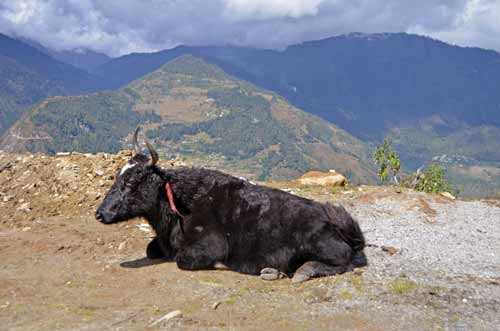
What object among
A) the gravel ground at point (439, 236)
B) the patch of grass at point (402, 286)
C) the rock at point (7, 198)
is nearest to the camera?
the patch of grass at point (402, 286)

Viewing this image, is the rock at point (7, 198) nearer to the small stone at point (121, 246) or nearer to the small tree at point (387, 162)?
the small stone at point (121, 246)

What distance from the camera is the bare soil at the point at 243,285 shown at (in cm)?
678

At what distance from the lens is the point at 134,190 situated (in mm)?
9664

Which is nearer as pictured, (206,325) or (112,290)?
(206,325)

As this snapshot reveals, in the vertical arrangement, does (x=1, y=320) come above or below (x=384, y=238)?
below

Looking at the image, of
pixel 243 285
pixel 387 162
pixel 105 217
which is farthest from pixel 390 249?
pixel 387 162

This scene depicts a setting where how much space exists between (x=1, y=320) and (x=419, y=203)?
12.0m

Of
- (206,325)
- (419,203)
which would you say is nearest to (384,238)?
(419,203)

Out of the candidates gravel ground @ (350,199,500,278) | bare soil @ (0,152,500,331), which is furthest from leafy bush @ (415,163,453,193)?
bare soil @ (0,152,500,331)

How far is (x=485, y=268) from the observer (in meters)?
9.17

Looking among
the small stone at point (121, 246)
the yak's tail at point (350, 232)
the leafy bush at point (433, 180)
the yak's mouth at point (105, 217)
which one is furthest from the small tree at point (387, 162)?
the yak's mouth at point (105, 217)

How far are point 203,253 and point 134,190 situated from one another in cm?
195

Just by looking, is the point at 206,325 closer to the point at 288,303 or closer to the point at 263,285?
the point at 288,303

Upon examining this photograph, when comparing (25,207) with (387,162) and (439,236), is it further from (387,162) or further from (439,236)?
(387,162)
